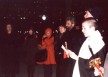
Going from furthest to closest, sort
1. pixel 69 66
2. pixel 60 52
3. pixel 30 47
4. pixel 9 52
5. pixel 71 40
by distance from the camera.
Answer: pixel 30 47
pixel 9 52
pixel 60 52
pixel 69 66
pixel 71 40

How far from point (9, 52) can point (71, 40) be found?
335 cm

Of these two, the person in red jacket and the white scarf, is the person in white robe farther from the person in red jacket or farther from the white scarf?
the person in red jacket

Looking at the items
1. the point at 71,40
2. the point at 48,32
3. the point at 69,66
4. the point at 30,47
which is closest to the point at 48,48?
the point at 48,32

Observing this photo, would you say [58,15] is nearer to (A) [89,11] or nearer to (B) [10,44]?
(B) [10,44]

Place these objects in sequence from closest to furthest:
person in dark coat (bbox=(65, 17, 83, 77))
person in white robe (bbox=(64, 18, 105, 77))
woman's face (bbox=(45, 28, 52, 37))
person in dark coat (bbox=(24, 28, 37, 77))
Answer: person in white robe (bbox=(64, 18, 105, 77))
person in dark coat (bbox=(65, 17, 83, 77))
woman's face (bbox=(45, 28, 52, 37))
person in dark coat (bbox=(24, 28, 37, 77))

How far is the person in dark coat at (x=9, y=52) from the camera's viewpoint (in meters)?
12.2

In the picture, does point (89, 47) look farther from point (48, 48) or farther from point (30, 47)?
point (30, 47)

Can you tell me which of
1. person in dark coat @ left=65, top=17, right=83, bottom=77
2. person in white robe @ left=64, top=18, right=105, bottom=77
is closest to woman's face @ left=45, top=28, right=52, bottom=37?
person in dark coat @ left=65, top=17, right=83, bottom=77

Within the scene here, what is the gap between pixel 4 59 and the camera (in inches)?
497

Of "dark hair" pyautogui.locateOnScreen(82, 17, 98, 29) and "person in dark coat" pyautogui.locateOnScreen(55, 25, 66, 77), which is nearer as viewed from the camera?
"dark hair" pyautogui.locateOnScreen(82, 17, 98, 29)

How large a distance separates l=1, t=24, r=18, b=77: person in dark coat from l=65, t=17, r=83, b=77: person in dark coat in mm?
2572

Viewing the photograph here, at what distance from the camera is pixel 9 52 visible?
12383 millimetres

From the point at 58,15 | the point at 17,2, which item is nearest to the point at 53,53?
the point at 58,15

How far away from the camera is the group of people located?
5809 mm
